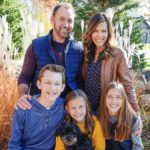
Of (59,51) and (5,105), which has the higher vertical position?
(59,51)

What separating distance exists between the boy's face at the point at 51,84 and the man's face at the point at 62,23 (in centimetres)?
45

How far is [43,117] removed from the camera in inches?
126

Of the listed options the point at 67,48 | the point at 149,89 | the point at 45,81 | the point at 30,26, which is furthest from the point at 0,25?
the point at 149,89

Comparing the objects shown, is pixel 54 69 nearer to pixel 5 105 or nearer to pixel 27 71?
pixel 27 71

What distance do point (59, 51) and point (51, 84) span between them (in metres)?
0.45

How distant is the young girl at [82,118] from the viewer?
323 cm

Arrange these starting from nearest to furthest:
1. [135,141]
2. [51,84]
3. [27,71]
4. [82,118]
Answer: [51,84], [82,118], [135,141], [27,71]

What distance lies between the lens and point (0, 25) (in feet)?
15.2

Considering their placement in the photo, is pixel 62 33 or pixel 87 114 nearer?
pixel 87 114

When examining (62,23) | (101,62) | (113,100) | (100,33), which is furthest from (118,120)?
(62,23)

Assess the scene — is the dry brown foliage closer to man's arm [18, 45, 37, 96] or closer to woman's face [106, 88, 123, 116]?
man's arm [18, 45, 37, 96]

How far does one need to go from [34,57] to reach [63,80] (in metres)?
0.42

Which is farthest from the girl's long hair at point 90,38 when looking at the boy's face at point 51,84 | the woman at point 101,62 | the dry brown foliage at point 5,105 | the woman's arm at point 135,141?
the dry brown foliage at point 5,105

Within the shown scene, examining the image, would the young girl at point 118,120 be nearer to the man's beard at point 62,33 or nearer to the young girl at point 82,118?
the young girl at point 82,118
